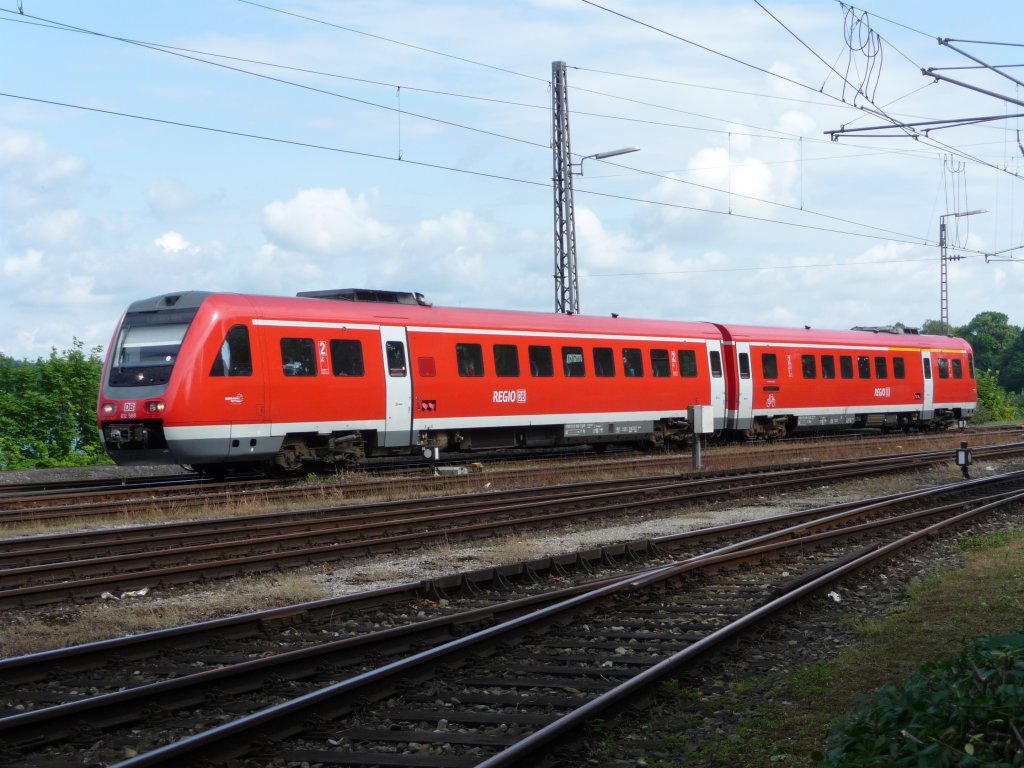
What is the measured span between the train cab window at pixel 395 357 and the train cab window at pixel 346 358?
597 mm

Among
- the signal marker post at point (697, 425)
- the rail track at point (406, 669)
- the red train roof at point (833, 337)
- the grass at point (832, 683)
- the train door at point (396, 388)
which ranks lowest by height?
the grass at point (832, 683)

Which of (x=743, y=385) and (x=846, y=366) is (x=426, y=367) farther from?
(x=846, y=366)

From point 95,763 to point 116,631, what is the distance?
3.10 m

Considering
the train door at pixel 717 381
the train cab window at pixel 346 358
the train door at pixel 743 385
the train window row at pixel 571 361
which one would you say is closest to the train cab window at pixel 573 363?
the train window row at pixel 571 361

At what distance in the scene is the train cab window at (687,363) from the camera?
27.0 metres

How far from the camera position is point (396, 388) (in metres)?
20.6

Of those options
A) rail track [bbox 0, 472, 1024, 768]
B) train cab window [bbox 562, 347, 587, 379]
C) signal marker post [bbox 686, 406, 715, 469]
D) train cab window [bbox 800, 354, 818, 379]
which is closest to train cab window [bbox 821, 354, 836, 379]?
train cab window [bbox 800, 354, 818, 379]

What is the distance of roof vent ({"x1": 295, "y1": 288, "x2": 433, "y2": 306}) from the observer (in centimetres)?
2097

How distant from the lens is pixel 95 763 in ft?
17.8

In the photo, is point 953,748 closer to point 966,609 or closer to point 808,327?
point 966,609

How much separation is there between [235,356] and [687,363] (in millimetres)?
12540

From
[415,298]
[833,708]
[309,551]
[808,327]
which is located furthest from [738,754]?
[808,327]

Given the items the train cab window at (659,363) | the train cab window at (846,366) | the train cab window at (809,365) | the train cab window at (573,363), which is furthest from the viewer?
the train cab window at (846,366)

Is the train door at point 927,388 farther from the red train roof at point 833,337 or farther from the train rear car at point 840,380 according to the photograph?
the red train roof at point 833,337
